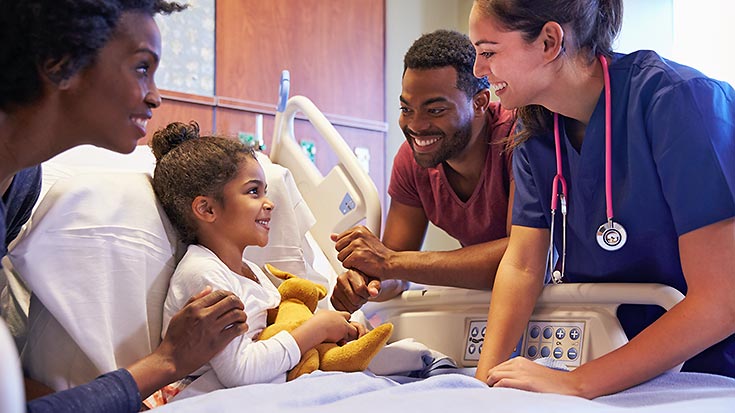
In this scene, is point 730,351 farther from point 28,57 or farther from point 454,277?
point 28,57

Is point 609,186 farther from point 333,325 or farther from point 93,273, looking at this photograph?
point 93,273

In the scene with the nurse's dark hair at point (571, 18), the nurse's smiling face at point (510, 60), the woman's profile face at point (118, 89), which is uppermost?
the nurse's dark hair at point (571, 18)

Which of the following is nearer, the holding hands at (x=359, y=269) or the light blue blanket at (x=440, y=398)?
the light blue blanket at (x=440, y=398)

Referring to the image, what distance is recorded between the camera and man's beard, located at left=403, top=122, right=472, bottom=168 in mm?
2195

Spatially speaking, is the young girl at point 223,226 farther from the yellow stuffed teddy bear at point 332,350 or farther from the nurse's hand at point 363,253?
the nurse's hand at point 363,253

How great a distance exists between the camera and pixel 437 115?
2.23 meters

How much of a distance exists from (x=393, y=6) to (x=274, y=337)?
157 inches

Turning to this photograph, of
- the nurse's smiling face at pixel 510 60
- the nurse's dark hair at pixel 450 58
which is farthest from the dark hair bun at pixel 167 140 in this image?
the nurse's dark hair at pixel 450 58

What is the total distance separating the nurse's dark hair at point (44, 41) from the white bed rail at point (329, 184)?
1249 mm

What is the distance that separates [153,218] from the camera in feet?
5.24

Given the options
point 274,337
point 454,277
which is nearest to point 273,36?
point 454,277

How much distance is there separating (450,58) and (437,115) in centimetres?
17

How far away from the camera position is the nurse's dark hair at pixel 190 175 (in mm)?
1655

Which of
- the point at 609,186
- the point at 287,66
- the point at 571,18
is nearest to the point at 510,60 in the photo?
the point at 571,18
